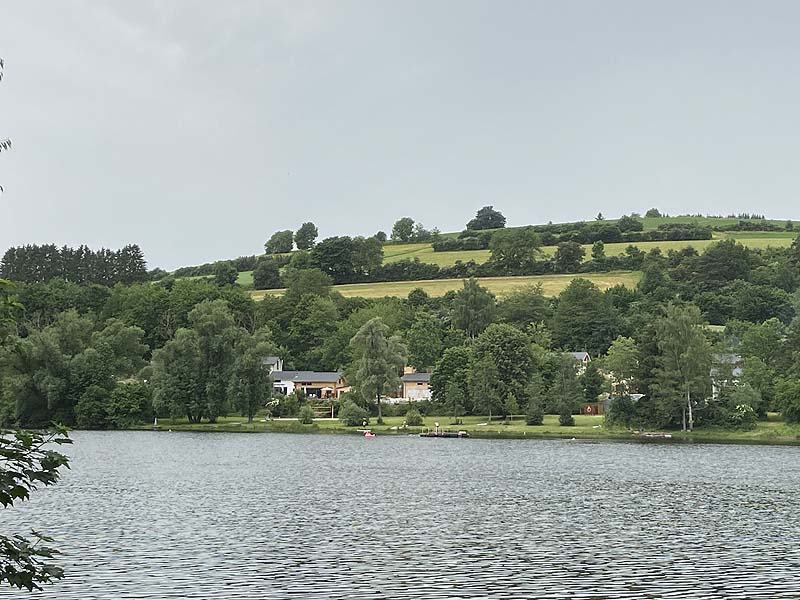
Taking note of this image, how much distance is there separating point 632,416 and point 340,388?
6350 cm

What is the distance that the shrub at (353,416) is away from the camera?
121 metres

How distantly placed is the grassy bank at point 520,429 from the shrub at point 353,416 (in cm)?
110

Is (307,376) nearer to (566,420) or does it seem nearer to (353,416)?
(353,416)

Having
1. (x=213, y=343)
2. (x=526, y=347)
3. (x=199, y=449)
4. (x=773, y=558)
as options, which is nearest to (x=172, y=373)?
(x=213, y=343)

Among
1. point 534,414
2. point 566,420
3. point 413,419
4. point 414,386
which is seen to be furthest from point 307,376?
point 566,420

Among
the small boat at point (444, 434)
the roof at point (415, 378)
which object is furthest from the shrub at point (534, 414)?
the roof at point (415, 378)

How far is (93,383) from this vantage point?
125938mm

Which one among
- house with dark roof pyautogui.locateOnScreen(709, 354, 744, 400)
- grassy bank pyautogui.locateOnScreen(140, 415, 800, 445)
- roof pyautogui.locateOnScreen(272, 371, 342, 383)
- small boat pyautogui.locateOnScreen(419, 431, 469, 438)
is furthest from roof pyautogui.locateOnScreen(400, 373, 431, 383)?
house with dark roof pyautogui.locateOnScreen(709, 354, 744, 400)

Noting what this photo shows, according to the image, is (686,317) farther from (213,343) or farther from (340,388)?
(340,388)

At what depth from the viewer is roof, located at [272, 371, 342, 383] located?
540 feet

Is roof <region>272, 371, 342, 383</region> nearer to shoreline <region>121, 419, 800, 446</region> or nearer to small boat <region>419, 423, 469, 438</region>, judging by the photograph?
shoreline <region>121, 419, 800, 446</region>

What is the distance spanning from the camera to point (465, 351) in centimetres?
12950

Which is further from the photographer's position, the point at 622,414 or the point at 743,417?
the point at 622,414

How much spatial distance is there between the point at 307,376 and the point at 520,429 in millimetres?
61311
